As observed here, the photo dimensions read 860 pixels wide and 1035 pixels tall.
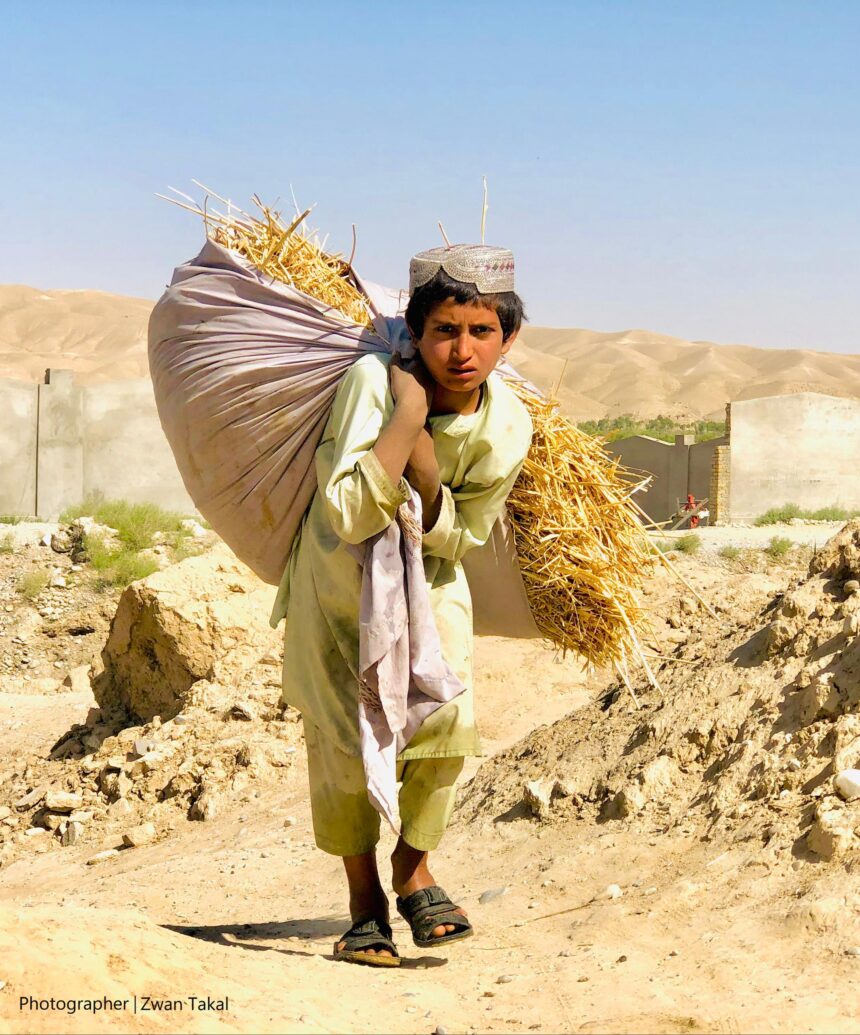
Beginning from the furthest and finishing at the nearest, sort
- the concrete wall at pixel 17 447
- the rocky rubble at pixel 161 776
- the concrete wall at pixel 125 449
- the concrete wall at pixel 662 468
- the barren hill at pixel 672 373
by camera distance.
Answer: the barren hill at pixel 672 373
the concrete wall at pixel 662 468
the concrete wall at pixel 125 449
the concrete wall at pixel 17 447
the rocky rubble at pixel 161 776

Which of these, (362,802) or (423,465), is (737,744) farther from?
(423,465)

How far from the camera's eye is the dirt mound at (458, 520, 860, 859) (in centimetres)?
402

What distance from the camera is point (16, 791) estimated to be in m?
7.30

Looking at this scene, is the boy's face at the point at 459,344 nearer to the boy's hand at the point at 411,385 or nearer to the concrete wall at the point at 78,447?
the boy's hand at the point at 411,385

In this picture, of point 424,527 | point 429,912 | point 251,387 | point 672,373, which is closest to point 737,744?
point 429,912

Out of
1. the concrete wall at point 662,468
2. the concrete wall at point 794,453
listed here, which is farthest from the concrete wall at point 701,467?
the concrete wall at point 794,453

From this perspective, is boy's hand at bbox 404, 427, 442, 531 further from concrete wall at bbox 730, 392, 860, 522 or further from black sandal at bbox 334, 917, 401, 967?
concrete wall at bbox 730, 392, 860, 522

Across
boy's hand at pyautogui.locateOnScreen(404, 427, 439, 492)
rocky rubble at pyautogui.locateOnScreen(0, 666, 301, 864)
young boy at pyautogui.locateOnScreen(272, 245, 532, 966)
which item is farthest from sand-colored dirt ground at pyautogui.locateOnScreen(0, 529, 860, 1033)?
boy's hand at pyautogui.locateOnScreen(404, 427, 439, 492)

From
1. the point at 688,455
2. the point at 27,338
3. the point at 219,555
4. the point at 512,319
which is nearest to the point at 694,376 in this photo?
the point at 27,338

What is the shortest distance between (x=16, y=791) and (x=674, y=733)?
424 centimetres

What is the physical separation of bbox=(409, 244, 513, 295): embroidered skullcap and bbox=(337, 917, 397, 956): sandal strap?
1695mm

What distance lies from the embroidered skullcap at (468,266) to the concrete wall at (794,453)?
59.6 ft

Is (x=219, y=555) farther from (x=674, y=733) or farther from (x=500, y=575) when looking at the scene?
(x=500, y=575)

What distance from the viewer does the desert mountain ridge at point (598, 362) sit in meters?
63.7
